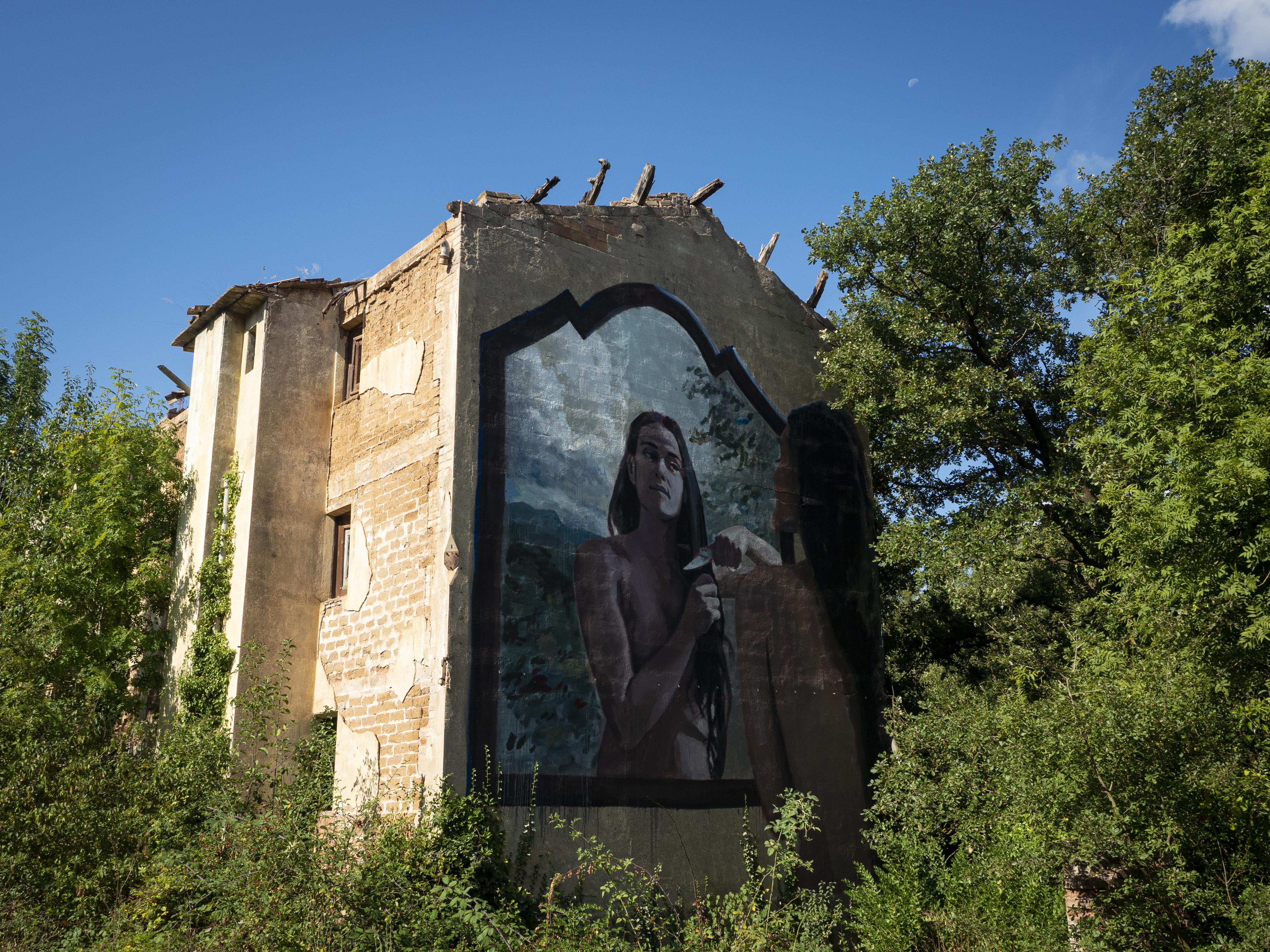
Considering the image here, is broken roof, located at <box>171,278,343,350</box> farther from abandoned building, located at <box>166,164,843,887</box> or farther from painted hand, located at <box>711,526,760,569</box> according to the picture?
painted hand, located at <box>711,526,760,569</box>

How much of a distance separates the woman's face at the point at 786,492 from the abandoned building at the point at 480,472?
247 millimetres

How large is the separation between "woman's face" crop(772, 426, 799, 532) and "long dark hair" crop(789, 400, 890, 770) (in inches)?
3.7

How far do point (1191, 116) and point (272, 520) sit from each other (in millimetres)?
13427

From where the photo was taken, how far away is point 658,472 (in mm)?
12469

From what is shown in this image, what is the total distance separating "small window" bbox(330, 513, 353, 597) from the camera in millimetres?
12172

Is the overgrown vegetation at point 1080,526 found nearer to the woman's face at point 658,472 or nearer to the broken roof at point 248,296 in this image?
the woman's face at point 658,472

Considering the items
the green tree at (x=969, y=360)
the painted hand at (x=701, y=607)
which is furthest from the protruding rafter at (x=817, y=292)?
the painted hand at (x=701, y=607)

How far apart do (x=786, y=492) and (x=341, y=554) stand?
6.12 meters

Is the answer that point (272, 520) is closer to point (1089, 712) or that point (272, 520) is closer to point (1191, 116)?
point (1089, 712)

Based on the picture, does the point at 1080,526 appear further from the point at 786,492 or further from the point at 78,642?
the point at 78,642

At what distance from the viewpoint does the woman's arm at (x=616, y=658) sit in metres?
11.1

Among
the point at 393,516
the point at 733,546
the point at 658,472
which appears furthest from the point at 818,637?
the point at 393,516

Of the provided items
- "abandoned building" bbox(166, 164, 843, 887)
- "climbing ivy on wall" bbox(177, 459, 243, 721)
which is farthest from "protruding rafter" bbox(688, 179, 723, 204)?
"climbing ivy on wall" bbox(177, 459, 243, 721)

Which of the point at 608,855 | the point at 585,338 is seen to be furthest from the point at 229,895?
the point at 585,338
